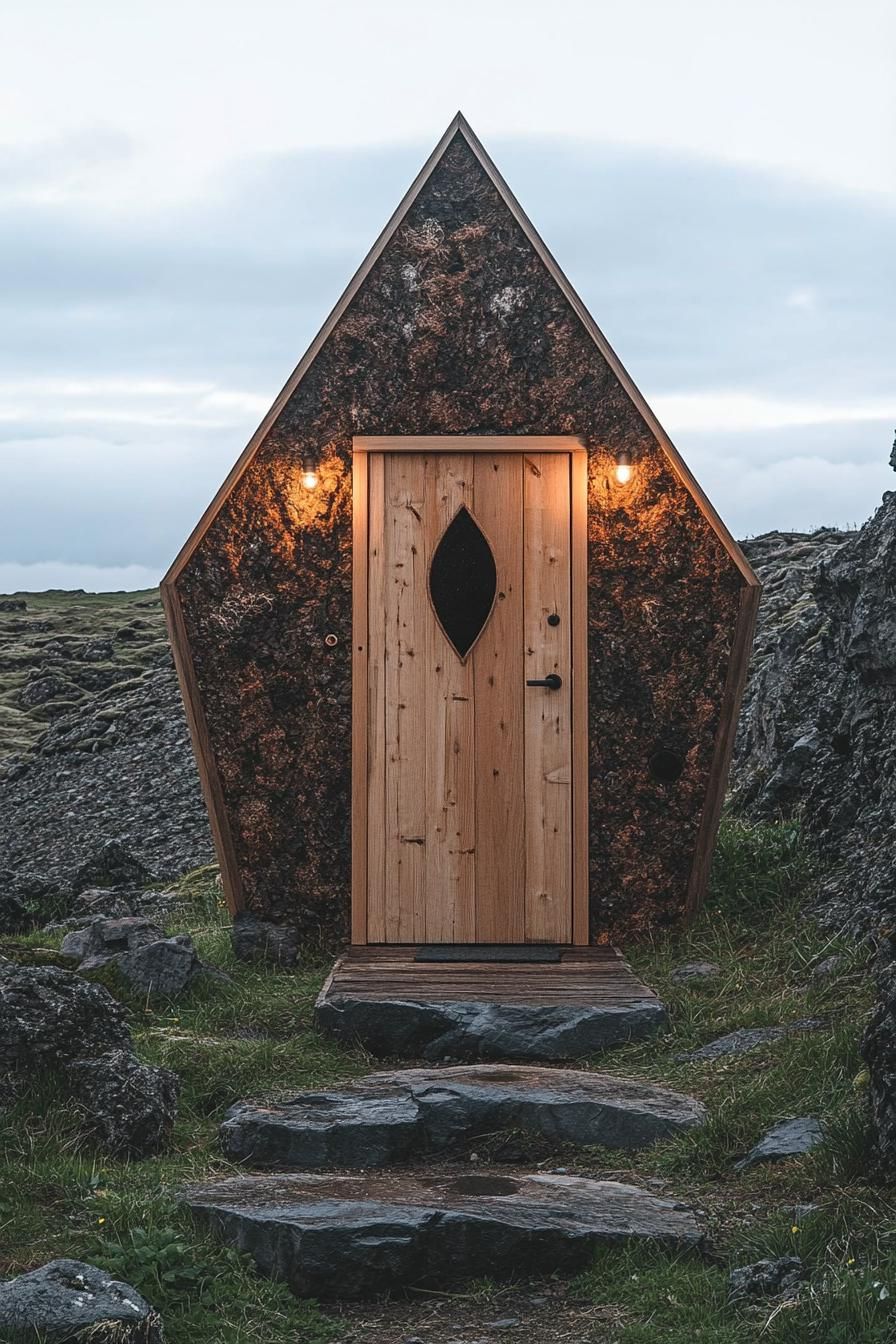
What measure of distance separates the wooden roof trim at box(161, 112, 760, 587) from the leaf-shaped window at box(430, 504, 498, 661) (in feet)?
3.61

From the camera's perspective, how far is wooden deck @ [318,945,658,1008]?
647 cm

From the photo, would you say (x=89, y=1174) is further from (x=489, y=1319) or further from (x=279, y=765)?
(x=279, y=765)

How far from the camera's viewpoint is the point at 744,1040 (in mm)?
5988

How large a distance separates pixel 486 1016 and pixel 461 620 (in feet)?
7.64

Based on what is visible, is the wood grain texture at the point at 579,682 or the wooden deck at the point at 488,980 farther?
the wood grain texture at the point at 579,682

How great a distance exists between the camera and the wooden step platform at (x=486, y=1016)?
6.16 metres

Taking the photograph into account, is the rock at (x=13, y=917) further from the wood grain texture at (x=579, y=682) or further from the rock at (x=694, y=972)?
the rock at (x=694, y=972)

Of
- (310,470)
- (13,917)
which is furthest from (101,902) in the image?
(310,470)

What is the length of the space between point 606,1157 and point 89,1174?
1.76 meters

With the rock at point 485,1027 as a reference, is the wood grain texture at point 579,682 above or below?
above

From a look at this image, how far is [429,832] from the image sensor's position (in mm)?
7672

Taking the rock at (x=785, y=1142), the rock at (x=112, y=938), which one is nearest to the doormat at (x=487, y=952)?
the rock at (x=112, y=938)

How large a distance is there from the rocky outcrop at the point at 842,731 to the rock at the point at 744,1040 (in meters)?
0.67

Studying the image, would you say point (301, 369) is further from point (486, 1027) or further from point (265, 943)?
point (486, 1027)
